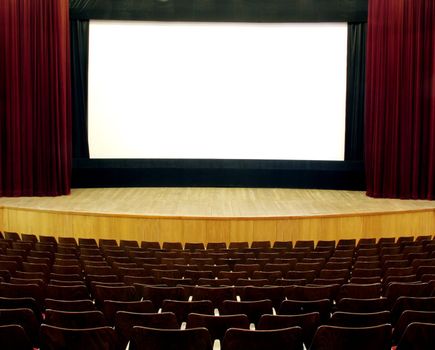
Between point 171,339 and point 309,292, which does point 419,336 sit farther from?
point 309,292

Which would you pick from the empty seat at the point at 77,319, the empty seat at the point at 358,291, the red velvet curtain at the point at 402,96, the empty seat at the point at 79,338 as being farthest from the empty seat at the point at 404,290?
the red velvet curtain at the point at 402,96

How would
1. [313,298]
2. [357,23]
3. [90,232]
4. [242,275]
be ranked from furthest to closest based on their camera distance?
1. [357,23]
2. [90,232]
3. [242,275]
4. [313,298]

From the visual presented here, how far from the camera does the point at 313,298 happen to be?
5559 mm

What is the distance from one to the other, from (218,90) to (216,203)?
365 cm

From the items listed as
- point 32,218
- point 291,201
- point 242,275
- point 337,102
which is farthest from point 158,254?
point 337,102

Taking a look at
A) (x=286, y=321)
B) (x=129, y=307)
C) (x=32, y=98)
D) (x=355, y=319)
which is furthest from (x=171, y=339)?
(x=32, y=98)

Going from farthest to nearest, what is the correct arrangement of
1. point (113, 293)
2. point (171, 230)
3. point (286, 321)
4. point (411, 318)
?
point (171, 230) < point (113, 293) < point (411, 318) < point (286, 321)

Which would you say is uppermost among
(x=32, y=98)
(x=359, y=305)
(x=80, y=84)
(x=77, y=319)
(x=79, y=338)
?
(x=80, y=84)

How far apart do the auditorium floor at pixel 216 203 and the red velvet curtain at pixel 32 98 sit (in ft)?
2.01

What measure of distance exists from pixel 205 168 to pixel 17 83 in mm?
5070

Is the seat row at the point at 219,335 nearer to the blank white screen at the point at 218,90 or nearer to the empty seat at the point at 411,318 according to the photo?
the empty seat at the point at 411,318

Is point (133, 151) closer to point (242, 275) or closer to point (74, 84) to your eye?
point (74, 84)

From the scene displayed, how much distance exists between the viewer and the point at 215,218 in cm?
1181

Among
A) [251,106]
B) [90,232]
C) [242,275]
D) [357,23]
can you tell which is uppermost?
[357,23]
